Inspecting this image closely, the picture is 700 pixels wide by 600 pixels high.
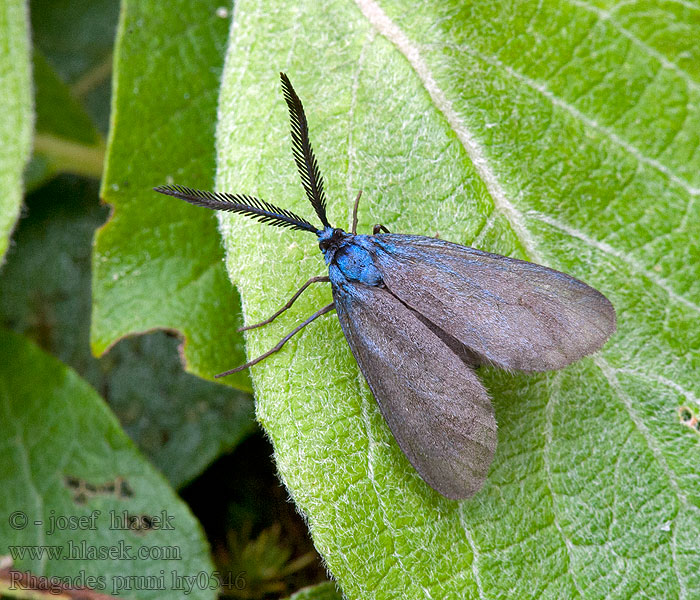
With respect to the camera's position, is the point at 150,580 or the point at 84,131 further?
the point at 84,131

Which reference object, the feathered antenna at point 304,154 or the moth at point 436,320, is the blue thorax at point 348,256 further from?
the feathered antenna at point 304,154

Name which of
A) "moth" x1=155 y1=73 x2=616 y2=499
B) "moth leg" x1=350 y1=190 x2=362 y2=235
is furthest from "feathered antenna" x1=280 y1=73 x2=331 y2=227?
"moth leg" x1=350 y1=190 x2=362 y2=235

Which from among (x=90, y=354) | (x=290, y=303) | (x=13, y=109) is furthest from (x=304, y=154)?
(x=90, y=354)

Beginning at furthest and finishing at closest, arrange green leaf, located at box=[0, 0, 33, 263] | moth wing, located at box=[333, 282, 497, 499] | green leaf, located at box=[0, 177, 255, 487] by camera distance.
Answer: green leaf, located at box=[0, 177, 255, 487] < green leaf, located at box=[0, 0, 33, 263] < moth wing, located at box=[333, 282, 497, 499]

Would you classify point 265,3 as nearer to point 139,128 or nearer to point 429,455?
point 139,128

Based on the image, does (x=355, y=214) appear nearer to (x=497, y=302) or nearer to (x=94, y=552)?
(x=497, y=302)

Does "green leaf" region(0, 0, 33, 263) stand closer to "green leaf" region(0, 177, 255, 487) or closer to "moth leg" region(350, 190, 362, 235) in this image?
"green leaf" region(0, 177, 255, 487)

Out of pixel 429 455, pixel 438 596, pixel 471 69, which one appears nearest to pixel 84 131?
pixel 471 69

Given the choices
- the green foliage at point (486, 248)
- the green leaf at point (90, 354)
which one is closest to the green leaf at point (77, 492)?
the green foliage at point (486, 248)
